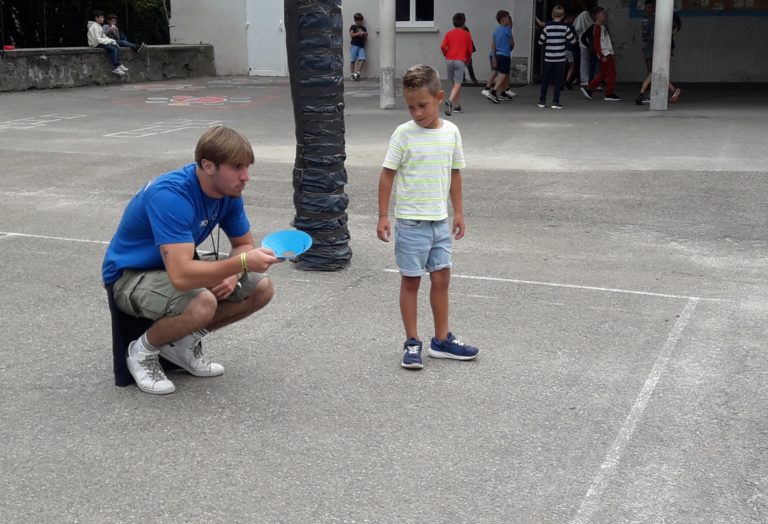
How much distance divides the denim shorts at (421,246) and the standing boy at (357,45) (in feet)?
66.9

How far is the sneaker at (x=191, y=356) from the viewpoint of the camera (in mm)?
4961

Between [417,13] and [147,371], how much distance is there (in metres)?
21.1

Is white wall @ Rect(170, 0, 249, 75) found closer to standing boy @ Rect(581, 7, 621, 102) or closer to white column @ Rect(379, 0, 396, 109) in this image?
white column @ Rect(379, 0, 396, 109)

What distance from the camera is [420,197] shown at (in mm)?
5195

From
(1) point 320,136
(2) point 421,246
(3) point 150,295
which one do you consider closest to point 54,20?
(1) point 320,136

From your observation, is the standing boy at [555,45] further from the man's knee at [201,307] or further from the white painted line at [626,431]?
the man's knee at [201,307]

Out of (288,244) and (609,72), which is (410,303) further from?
(609,72)

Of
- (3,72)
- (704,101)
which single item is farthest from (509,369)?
(3,72)

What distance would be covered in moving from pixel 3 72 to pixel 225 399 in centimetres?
1800

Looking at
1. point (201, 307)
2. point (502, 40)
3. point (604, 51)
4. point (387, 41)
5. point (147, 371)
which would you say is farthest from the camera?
point (604, 51)

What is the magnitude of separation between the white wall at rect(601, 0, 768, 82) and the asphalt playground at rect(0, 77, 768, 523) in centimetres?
1348

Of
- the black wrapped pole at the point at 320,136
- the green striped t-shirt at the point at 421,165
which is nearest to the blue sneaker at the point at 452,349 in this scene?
the green striped t-shirt at the point at 421,165

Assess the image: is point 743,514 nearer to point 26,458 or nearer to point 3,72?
point 26,458

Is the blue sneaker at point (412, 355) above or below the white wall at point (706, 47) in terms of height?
below
